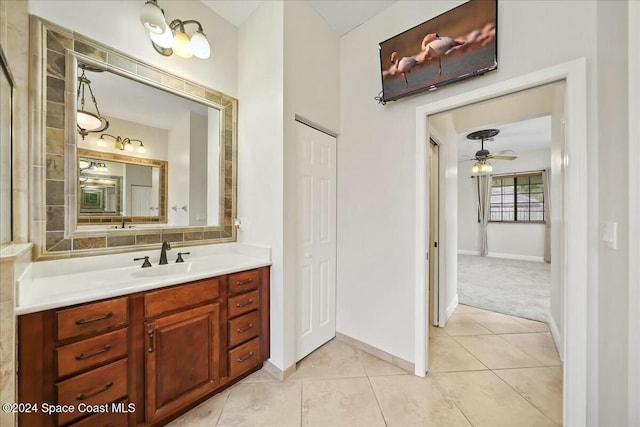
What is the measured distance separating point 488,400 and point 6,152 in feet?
10.5

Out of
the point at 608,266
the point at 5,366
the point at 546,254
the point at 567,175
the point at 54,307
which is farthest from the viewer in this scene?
the point at 546,254

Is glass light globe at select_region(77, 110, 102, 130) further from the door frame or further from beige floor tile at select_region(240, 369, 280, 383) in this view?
the door frame

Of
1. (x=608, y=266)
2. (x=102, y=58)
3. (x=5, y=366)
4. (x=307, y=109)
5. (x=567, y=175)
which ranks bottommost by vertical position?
(x=5, y=366)

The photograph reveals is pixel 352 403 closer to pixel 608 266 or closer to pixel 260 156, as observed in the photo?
pixel 608 266

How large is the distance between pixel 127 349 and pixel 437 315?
2788mm

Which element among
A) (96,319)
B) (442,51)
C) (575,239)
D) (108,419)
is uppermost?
(442,51)

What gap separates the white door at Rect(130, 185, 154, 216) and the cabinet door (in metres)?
0.87

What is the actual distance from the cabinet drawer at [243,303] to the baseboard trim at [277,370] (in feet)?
1.66

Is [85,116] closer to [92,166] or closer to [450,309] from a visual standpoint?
[92,166]

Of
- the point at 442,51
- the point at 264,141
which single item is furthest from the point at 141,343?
the point at 442,51

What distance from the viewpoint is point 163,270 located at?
63.5 inches

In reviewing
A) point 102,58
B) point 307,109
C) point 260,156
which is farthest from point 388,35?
point 102,58

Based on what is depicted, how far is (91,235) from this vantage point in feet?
4.82

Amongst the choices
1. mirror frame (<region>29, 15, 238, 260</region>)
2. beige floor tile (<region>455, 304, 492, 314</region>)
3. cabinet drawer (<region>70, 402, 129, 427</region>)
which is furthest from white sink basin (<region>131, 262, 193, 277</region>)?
beige floor tile (<region>455, 304, 492, 314</region>)
